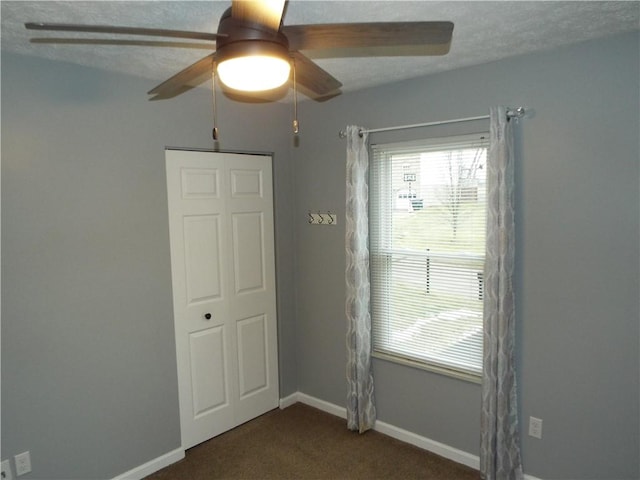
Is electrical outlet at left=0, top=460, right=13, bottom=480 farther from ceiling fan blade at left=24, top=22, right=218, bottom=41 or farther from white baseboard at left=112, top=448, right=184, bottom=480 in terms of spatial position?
ceiling fan blade at left=24, top=22, right=218, bottom=41

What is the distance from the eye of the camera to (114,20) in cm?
190

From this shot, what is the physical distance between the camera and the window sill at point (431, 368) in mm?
2873

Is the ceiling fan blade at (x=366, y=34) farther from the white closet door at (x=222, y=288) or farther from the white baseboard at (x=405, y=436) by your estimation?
the white baseboard at (x=405, y=436)

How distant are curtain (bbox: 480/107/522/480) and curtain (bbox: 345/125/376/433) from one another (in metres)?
0.88

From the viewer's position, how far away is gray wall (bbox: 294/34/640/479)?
2.29 metres

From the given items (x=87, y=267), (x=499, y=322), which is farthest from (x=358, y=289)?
(x=87, y=267)

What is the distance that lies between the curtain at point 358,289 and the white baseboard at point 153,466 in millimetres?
1259

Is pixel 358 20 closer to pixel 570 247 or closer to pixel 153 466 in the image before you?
pixel 570 247

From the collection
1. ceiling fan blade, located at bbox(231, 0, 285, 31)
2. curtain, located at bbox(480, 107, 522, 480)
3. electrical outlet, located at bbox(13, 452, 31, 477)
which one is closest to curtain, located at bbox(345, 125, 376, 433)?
curtain, located at bbox(480, 107, 522, 480)

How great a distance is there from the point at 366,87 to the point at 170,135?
1423 millimetres

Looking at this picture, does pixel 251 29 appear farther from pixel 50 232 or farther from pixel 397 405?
pixel 397 405

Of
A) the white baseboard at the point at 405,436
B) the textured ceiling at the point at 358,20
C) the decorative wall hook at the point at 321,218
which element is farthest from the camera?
the decorative wall hook at the point at 321,218

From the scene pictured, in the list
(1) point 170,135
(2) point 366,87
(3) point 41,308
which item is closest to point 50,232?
(3) point 41,308

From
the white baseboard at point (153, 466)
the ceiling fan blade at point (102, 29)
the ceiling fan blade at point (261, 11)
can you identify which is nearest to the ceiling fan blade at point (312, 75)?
the ceiling fan blade at point (261, 11)
